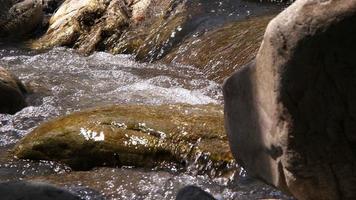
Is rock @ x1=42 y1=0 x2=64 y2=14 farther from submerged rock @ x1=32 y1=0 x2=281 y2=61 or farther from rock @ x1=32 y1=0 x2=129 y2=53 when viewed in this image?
rock @ x1=32 y1=0 x2=129 y2=53

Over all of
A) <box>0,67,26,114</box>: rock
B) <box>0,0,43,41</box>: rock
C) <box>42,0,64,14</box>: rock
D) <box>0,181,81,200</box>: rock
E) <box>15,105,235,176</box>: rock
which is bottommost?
<box>42,0,64,14</box>: rock

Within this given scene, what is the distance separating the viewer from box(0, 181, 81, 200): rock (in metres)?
4.02

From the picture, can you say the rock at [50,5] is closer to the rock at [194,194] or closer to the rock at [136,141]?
the rock at [136,141]

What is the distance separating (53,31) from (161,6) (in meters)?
2.79

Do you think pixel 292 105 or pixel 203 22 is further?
pixel 203 22

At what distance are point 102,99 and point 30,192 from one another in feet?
13.4

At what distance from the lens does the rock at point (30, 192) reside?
4.02 m

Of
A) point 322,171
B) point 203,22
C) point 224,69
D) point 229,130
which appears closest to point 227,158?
point 229,130

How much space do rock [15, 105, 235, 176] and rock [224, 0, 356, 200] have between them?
2.13 metres

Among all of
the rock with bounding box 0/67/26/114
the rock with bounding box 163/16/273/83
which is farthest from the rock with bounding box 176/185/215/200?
the rock with bounding box 163/16/273/83

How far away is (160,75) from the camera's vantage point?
9273 millimetres

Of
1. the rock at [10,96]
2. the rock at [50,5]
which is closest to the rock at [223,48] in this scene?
the rock at [10,96]

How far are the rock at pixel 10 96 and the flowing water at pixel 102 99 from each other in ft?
0.57

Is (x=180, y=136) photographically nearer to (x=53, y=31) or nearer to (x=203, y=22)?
(x=203, y=22)
